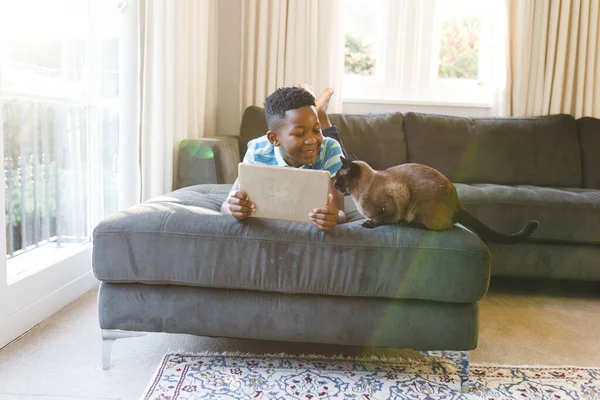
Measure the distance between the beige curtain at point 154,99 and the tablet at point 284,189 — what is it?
1.06 metres

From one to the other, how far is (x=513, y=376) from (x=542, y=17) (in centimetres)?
254

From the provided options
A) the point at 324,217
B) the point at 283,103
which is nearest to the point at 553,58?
the point at 283,103

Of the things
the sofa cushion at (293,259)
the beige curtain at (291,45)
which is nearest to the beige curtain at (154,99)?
the beige curtain at (291,45)

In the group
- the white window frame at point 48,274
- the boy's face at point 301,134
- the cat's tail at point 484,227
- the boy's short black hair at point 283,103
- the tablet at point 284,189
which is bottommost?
the white window frame at point 48,274

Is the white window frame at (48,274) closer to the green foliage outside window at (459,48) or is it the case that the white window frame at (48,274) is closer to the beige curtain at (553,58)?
the green foliage outside window at (459,48)

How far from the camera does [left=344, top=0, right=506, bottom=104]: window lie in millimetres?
3545

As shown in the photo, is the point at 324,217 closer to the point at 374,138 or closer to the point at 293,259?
the point at 293,259

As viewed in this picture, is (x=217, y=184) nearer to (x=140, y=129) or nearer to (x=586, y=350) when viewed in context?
(x=140, y=129)

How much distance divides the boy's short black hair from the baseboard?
1071 mm

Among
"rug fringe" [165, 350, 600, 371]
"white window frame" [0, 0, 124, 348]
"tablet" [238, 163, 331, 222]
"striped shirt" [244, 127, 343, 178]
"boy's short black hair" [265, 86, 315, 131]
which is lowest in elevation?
"rug fringe" [165, 350, 600, 371]

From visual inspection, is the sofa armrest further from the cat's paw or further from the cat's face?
the cat's paw

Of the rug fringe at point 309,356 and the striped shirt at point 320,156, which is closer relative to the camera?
the rug fringe at point 309,356

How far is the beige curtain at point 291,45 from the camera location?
10.9 ft

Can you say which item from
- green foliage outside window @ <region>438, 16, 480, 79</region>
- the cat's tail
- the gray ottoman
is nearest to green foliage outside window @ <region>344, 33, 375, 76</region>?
green foliage outside window @ <region>438, 16, 480, 79</region>
